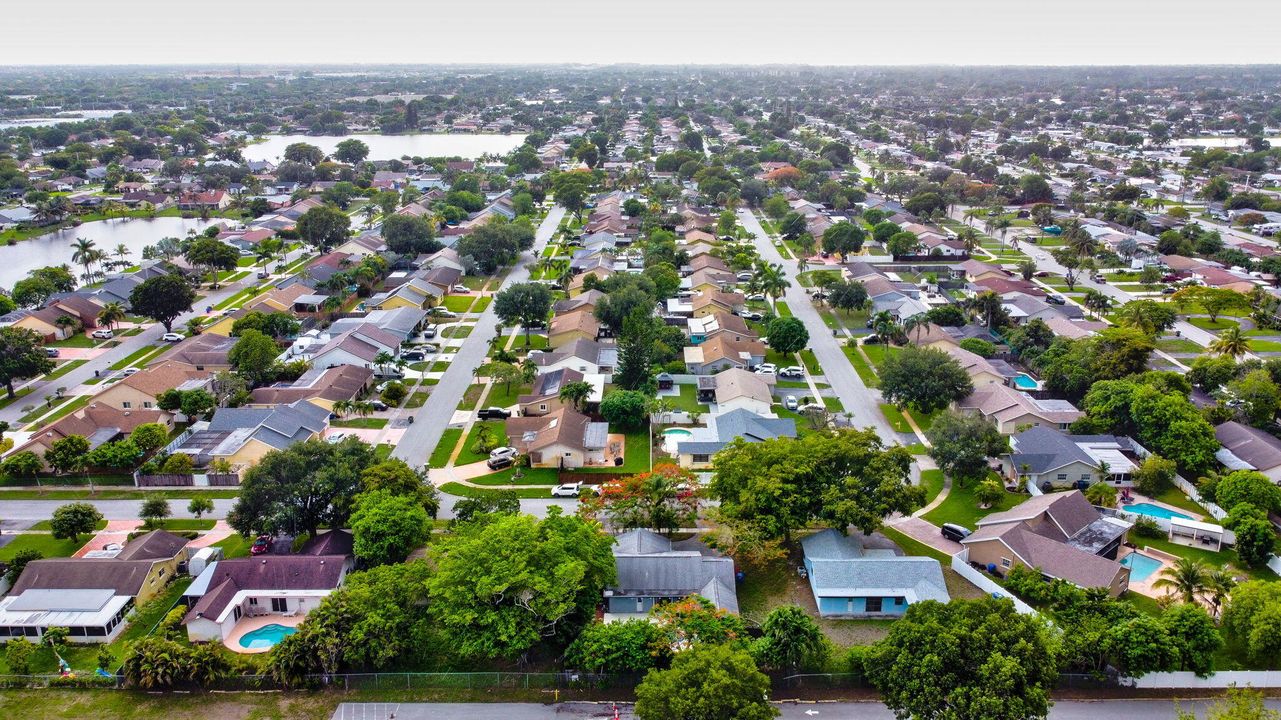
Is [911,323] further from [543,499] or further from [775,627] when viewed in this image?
[775,627]

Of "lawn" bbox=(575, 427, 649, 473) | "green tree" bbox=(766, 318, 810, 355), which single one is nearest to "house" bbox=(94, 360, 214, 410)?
"lawn" bbox=(575, 427, 649, 473)

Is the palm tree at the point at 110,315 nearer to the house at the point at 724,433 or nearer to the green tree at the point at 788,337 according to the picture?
the house at the point at 724,433

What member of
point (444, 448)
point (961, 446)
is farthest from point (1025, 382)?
point (444, 448)

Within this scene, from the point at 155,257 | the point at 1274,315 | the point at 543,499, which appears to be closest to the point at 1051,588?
the point at 543,499

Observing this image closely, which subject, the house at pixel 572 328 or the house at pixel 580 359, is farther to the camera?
the house at pixel 572 328

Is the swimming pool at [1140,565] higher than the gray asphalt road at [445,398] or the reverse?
Result: the reverse

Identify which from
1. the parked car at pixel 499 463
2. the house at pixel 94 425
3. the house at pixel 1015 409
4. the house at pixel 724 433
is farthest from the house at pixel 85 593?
the house at pixel 1015 409
